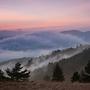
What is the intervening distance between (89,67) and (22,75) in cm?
1023

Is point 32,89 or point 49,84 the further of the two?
point 49,84

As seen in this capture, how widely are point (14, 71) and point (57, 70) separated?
53.5 ft

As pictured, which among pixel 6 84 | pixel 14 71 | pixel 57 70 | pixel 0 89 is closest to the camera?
Answer: pixel 0 89

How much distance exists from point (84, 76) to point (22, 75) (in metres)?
9.37

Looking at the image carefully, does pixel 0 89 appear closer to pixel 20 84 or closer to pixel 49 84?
pixel 20 84

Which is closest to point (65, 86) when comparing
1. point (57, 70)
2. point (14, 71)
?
point (14, 71)

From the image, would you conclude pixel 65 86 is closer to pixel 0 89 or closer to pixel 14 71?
pixel 0 89

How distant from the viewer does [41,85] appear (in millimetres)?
21141

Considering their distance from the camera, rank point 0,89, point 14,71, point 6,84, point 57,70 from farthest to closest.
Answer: point 57,70 < point 14,71 < point 6,84 < point 0,89

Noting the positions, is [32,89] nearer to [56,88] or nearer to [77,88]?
[56,88]

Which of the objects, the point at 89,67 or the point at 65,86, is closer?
the point at 65,86

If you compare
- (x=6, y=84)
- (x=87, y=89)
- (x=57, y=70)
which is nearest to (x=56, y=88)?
(x=87, y=89)

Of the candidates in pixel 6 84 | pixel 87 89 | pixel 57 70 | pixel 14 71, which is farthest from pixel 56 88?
pixel 57 70

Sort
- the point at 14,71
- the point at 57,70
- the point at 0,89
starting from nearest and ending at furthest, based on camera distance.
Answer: the point at 0,89 < the point at 14,71 < the point at 57,70
